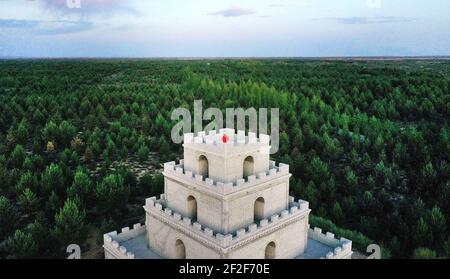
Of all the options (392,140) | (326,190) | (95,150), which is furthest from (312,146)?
(95,150)

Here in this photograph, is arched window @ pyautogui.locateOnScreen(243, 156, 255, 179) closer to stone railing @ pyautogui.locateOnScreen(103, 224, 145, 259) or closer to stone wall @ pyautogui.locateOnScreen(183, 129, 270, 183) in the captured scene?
stone wall @ pyautogui.locateOnScreen(183, 129, 270, 183)

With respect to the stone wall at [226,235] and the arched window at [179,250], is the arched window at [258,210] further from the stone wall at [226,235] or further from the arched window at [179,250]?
the arched window at [179,250]

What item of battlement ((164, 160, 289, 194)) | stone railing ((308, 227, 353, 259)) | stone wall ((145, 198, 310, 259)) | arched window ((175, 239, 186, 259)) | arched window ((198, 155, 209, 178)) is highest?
arched window ((198, 155, 209, 178))

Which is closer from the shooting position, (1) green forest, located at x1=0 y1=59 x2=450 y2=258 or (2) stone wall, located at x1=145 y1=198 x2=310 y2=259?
(2) stone wall, located at x1=145 y1=198 x2=310 y2=259

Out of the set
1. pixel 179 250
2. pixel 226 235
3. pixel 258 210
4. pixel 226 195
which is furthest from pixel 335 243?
pixel 179 250

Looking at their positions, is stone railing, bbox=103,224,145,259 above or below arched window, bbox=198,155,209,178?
below

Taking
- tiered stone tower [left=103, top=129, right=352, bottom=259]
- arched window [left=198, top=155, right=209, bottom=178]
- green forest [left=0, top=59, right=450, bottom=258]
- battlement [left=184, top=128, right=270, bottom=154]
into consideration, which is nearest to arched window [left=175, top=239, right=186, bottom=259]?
tiered stone tower [left=103, top=129, right=352, bottom=259]
